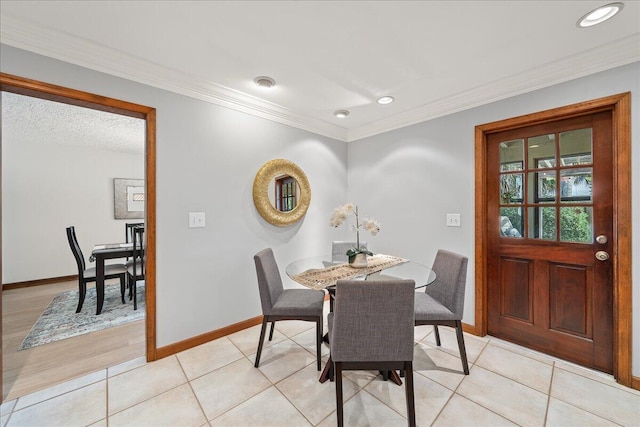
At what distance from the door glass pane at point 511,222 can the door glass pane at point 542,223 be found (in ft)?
0.25

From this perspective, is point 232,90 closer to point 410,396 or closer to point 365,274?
point 365,274

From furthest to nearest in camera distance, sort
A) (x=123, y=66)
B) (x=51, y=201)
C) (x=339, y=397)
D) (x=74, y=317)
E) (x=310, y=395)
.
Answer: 1. (x=51, y=201)
2. (x=74, y=317)
3. (x=123, y=66)
4. (x=310, y=395)
5. (x=339, y=397)

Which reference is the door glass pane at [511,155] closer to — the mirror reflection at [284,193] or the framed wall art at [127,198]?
the mirror reflection at [284,193]

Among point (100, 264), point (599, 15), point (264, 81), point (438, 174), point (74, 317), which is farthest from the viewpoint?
point (100, 264)

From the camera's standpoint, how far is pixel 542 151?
7.01ft

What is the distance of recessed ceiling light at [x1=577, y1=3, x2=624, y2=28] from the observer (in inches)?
54.7

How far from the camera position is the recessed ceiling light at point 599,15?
1390mm

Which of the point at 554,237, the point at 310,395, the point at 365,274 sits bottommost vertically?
the point at 310,395

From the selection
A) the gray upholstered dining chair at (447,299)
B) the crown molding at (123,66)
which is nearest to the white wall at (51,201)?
the crown molding at (123,66)

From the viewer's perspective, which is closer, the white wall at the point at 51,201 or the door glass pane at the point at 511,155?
the door glass pane at the point at 511,155

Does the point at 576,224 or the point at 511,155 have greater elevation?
the point at 511,155

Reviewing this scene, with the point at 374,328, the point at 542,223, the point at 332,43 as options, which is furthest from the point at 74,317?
the point at 542,223

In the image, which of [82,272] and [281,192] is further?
[82,272]

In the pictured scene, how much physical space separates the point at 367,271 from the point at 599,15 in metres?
2.09
